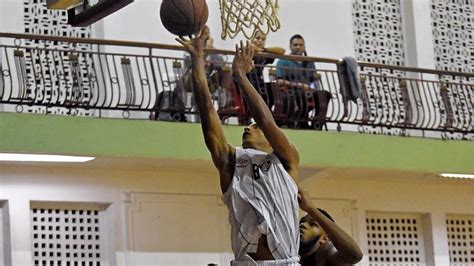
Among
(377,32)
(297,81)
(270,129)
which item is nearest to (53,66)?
(297,81)

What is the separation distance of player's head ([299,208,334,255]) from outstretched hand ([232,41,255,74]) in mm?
1181

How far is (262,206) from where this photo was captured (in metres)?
9.92

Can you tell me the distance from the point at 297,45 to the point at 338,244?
10.6 meters

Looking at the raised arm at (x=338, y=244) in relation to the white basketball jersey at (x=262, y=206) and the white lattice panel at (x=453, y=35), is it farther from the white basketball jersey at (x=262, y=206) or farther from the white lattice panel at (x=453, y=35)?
the white lattice panel at (x=453, y=35)

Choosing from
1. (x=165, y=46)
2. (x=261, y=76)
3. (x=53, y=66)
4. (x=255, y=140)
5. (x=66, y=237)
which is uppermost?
(x=165, y=46)

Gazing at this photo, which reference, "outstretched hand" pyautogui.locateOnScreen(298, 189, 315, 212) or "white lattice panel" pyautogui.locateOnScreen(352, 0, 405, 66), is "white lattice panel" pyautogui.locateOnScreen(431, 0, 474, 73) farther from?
"outstretched hand" pyautogui.locateOnScreen(298, 189, 315, 212)

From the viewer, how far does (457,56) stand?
2388cm

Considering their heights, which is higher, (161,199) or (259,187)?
(161,199)

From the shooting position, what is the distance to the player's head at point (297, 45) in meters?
20.7

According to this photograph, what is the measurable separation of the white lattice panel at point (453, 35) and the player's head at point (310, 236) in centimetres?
1328

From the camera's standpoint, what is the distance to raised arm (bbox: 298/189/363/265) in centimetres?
1027

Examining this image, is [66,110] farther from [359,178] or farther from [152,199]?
[359,178]

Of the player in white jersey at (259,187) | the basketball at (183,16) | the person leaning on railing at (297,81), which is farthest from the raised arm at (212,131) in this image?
the person leaning on railing at (297,81)

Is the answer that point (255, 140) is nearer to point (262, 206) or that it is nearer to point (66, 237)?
point (262, 206)
